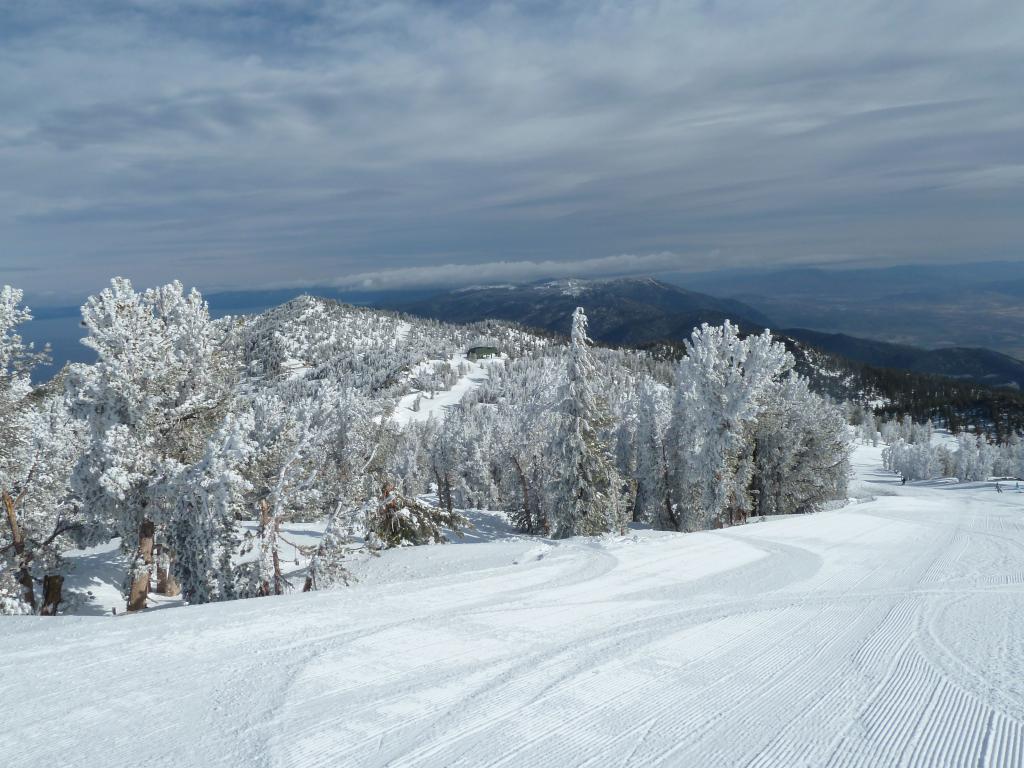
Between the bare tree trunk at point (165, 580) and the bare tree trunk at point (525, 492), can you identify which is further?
the bare tree trunk at point (525, 492)

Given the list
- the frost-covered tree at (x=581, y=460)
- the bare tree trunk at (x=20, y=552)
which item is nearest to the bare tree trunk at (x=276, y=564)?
the bare tree trunk at (x=20, y=552)

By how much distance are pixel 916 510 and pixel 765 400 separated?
8.57 m

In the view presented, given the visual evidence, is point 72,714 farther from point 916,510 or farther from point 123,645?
point 916,510

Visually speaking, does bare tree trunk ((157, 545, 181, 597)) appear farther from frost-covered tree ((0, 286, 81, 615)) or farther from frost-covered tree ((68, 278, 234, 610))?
frost-covered tree ((68, 278, 234, 610))

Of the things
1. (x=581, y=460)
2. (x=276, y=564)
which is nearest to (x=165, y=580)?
(x=276, y=564)

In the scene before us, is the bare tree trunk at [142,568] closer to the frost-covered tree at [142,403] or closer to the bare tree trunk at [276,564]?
the frost-covered tree at [142,403]

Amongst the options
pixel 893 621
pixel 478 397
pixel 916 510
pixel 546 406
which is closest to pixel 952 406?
pixel 478 397

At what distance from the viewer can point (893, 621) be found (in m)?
9.06

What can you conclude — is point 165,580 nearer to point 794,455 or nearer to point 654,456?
point 654,456

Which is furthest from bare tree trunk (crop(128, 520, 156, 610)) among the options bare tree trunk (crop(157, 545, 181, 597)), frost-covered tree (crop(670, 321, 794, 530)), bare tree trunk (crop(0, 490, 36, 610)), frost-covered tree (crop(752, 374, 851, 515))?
frost-covered tree (crop(752, 374, 851, 515))

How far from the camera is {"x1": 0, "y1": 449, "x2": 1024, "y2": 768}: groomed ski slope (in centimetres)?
507

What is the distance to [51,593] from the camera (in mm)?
16188

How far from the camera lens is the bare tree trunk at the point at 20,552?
1499cm

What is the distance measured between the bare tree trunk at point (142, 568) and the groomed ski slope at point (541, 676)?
676 centimetres
